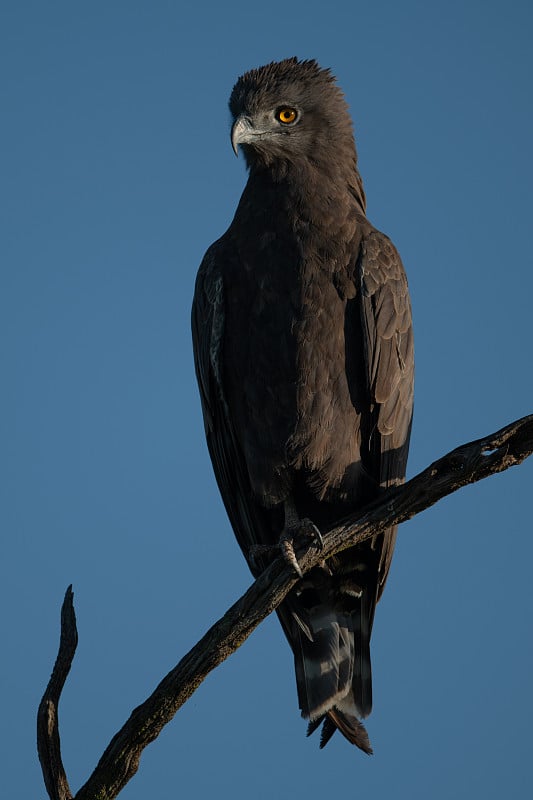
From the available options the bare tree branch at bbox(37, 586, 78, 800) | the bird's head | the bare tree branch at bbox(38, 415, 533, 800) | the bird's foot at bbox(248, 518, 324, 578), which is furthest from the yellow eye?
the bare tree branch at bbox(37, 586, 78, 800)

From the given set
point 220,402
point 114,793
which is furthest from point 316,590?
point 114,793

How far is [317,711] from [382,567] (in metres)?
0.97

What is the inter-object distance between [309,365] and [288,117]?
5.91 feet

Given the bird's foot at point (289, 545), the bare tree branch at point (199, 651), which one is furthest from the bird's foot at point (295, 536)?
the bare tree branch at point (199, 651)

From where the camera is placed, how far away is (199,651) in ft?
15.3

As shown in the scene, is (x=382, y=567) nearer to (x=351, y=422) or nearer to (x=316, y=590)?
(x=316, y=590)

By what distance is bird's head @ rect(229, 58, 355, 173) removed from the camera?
A: 253 inches

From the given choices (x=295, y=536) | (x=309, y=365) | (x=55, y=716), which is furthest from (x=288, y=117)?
(x=55, y=716)

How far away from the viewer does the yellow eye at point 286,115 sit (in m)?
6.53

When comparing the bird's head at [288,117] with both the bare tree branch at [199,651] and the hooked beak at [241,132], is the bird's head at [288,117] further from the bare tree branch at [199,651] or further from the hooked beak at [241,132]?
the bare tree branch at [199,651]

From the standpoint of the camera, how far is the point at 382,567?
6117 mm

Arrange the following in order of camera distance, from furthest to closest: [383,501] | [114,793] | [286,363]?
1. [286,363]
2. [383,501]
3. [114,793]

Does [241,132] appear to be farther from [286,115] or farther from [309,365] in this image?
Result: [309,365]

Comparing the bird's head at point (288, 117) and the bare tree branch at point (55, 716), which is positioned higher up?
the bird's head at point (288, 117)
